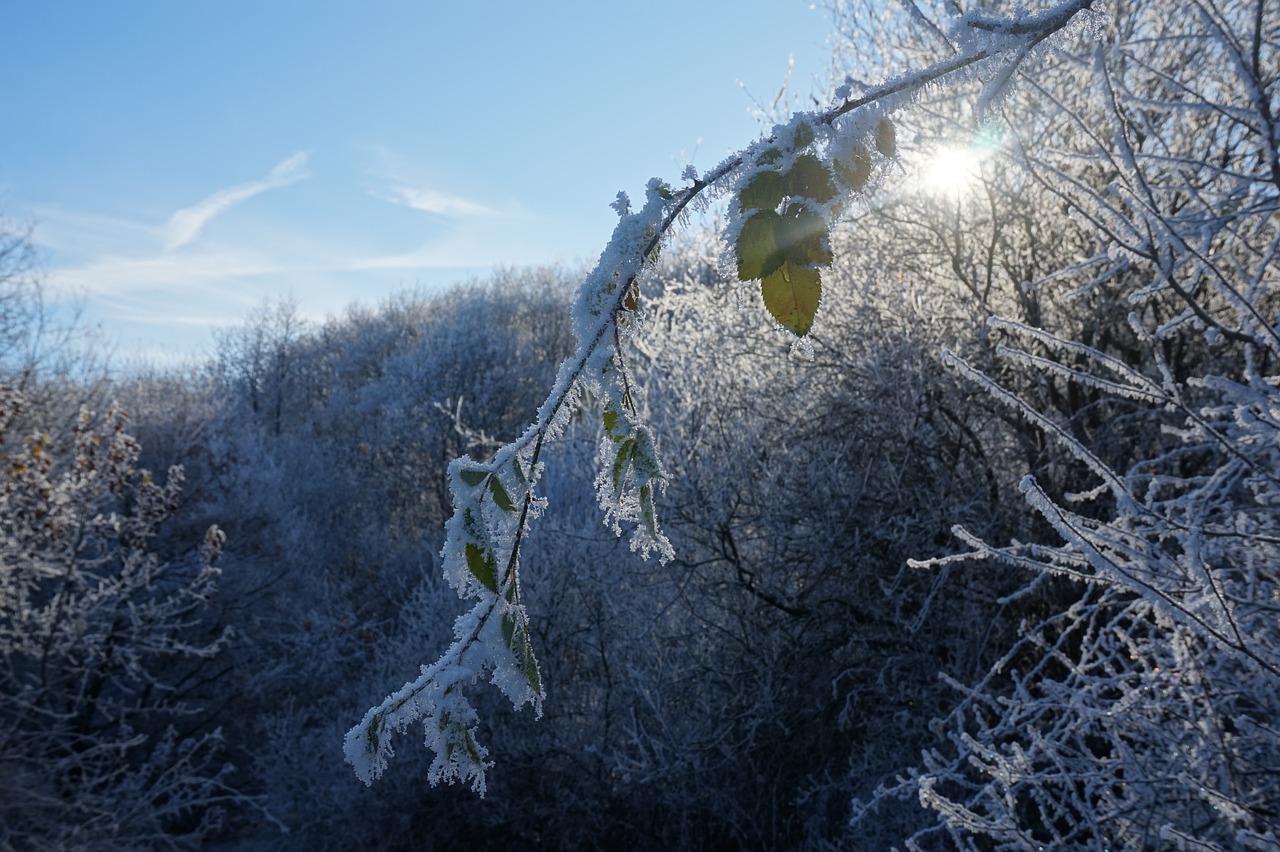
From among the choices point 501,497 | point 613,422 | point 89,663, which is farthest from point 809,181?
point 89,663

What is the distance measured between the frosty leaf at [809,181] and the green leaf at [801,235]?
17mm

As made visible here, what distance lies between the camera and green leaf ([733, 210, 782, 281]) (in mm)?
747

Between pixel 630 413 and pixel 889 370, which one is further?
pixel 889 370

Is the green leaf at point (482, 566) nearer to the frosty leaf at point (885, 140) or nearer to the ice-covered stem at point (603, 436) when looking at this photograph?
the ice-covered stem at point (603, 436)

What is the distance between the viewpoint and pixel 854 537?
6.97 metres

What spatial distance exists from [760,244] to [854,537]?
21.3ft

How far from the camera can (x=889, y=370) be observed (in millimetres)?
6570

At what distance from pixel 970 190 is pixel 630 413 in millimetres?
6693

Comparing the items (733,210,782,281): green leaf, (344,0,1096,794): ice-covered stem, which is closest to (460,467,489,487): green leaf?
(344,0,1096,794): ice-covered stem

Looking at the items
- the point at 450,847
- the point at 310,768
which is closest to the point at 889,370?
the point at 450,847

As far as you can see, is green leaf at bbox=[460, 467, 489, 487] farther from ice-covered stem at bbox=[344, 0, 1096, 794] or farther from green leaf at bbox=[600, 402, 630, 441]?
green leaf at bbox=[600, 402, 630, 441]

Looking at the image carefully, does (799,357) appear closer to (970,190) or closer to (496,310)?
(970,190)

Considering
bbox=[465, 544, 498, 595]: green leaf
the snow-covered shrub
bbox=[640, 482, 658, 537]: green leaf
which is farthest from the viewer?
the snow-covered shrub

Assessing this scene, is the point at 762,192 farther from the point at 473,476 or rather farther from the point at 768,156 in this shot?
the point at 473,476
